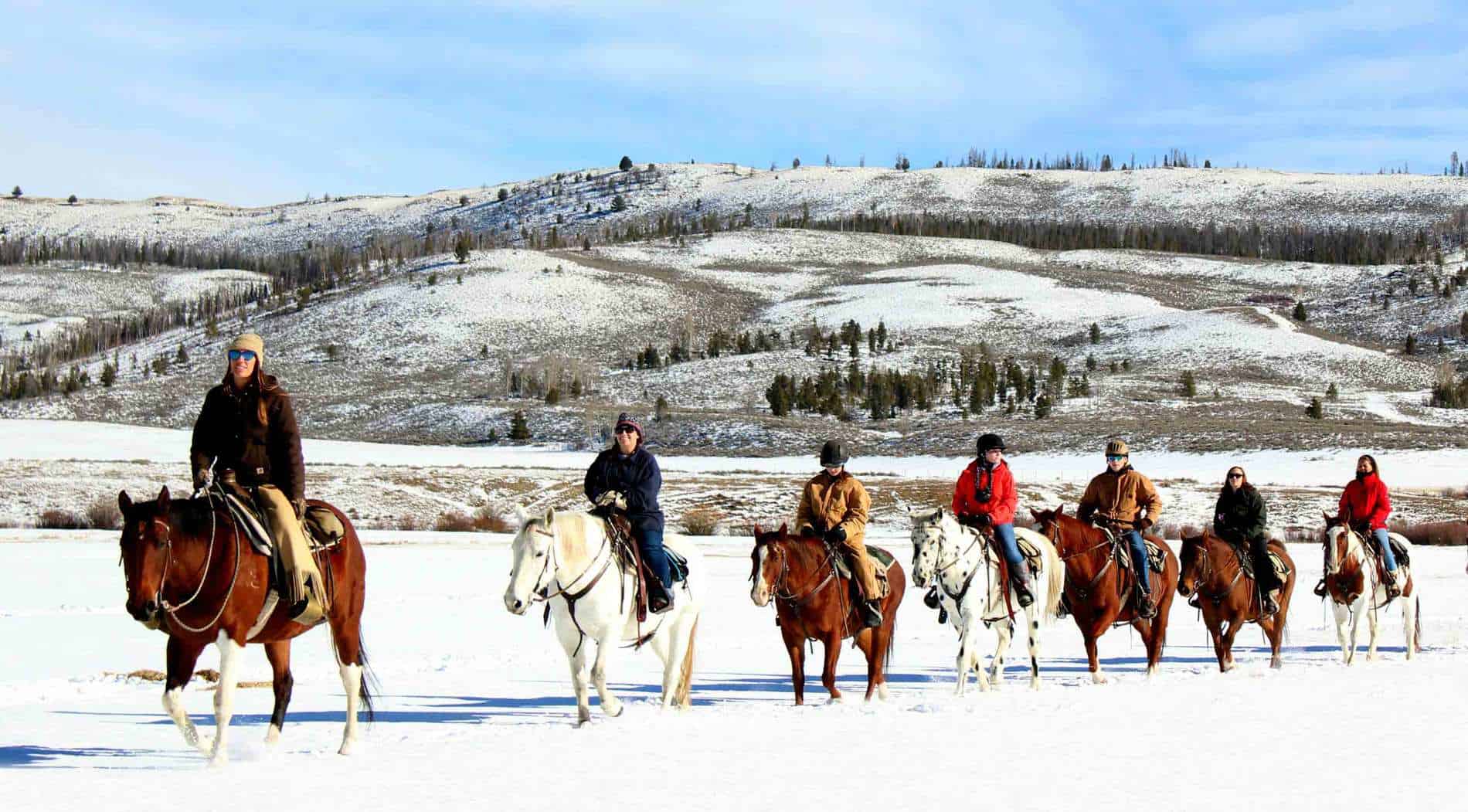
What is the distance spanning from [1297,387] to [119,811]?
9409 centimetres

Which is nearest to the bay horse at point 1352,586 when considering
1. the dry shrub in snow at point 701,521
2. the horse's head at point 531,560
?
the horse's head at point 531,560

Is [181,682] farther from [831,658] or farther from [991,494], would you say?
[991,494]

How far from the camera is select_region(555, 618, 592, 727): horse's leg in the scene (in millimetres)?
11688

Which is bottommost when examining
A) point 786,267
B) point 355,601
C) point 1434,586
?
point 1434,586

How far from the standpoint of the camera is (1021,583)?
14.6m

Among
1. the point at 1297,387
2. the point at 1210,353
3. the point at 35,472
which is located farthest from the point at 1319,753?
the point at 1210,353

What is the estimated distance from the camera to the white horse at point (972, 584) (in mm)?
13672

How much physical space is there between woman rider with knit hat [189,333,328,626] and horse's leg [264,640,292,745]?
554 millimetres

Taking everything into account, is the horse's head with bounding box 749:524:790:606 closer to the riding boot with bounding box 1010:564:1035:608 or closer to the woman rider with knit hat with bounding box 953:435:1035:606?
the woman rider with knit hat with bounding box 953:435:1035:606

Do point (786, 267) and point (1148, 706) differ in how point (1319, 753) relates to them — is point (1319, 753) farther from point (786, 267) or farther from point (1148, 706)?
point (786, 267)

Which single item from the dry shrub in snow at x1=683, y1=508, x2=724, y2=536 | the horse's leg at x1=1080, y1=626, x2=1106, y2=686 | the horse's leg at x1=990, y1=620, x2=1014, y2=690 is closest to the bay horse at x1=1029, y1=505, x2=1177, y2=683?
the horse's leg at x1=1080, y1=626, x2=1106, y2=686

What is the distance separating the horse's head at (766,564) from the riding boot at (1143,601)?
16.4 ft

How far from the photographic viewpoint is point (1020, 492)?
43.7m

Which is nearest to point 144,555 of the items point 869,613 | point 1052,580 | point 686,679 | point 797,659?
point 686,679
